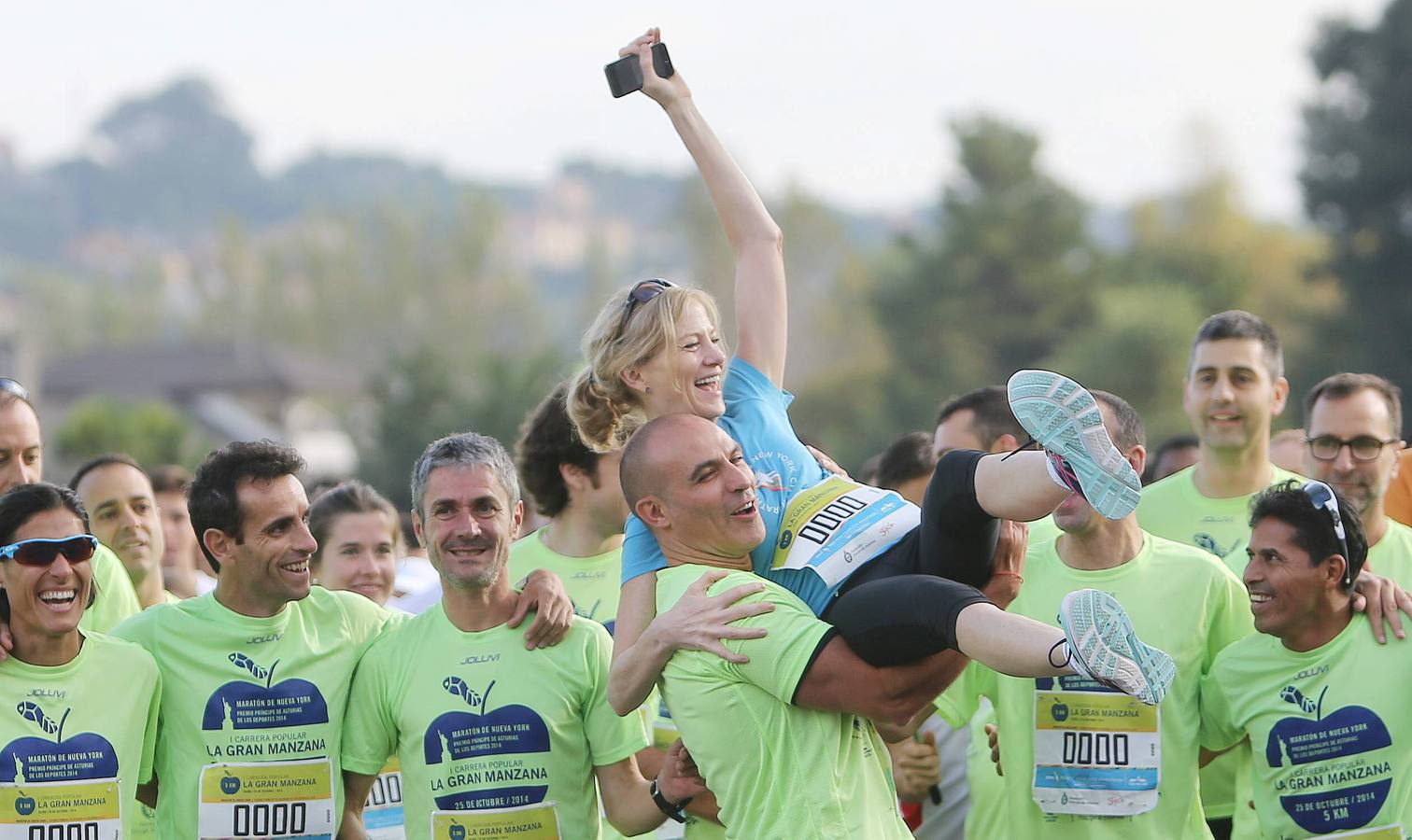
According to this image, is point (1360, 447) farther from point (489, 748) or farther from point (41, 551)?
point (41, 551)

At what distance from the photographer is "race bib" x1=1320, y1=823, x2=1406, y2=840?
537 cm

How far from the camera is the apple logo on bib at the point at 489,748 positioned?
5355 mm

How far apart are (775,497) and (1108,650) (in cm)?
149

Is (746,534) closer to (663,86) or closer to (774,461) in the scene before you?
(774,461)

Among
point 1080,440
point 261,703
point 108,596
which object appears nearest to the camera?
point 1080,440

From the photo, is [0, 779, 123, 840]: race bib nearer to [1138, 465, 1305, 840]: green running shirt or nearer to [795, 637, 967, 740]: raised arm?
[795, 637, 967, 740]: raised arm

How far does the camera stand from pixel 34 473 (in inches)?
275

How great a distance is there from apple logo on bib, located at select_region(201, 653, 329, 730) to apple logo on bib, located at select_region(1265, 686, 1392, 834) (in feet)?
10.0

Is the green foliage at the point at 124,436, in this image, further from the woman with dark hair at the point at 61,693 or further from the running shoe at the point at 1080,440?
the running shoe at the point at 1080,440

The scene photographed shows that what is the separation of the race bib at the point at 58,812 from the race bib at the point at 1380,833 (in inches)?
148

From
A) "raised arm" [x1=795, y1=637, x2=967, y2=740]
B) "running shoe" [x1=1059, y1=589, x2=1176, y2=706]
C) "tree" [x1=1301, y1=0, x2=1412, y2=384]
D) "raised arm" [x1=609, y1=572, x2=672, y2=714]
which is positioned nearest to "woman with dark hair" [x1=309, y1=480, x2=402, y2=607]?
"raised arm" [x1=609, y1=572, x2=672, y2=714]

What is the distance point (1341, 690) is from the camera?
550cm

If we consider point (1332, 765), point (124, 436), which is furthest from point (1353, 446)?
point (124, 436)

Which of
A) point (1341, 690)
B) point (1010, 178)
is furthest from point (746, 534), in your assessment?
point (1010, 178)
